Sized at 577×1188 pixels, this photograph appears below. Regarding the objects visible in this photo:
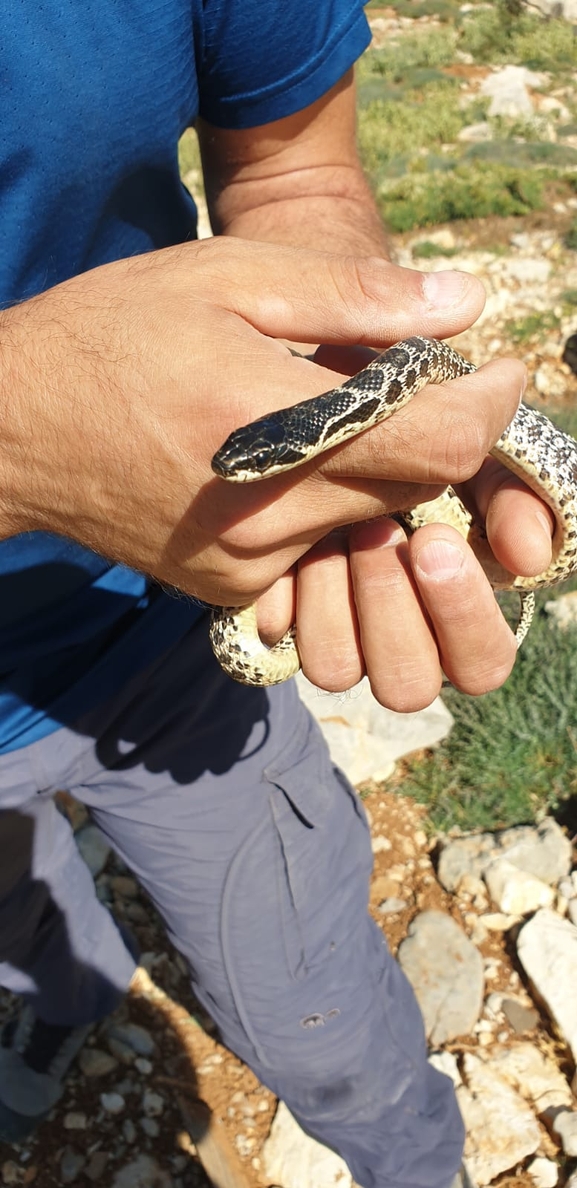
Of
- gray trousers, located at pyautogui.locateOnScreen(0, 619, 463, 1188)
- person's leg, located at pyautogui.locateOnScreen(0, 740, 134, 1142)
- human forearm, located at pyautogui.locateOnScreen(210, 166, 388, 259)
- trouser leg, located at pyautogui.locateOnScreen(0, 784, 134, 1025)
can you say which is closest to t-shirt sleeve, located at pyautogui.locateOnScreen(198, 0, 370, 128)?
human forearm, located at pyautogui.locateOnScreen(210, 166, 388, 259)

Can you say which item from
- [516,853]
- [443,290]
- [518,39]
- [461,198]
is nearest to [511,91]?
[518,39]

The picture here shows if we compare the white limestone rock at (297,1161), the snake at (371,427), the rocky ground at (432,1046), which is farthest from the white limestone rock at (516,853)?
the snake at (371,427)

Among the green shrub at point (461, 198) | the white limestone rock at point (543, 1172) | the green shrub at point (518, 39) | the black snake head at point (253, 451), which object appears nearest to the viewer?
the black snake head at point (253, 451)

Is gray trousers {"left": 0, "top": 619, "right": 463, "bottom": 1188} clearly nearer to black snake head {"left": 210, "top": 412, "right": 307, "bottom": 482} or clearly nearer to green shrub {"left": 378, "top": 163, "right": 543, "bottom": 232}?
black snake head {"left": 210, "top": 412, "right": 307, "bottom": 482}

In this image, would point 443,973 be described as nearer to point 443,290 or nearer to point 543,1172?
point 543,1172

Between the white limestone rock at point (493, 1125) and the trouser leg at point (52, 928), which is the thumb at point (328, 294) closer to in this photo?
the trouser leg at point (52, 928)

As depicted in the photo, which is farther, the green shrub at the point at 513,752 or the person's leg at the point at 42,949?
the green shrub at the point at 513,752

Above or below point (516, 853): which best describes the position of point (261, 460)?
above

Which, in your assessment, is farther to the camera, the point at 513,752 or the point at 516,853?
the point at 513,752
